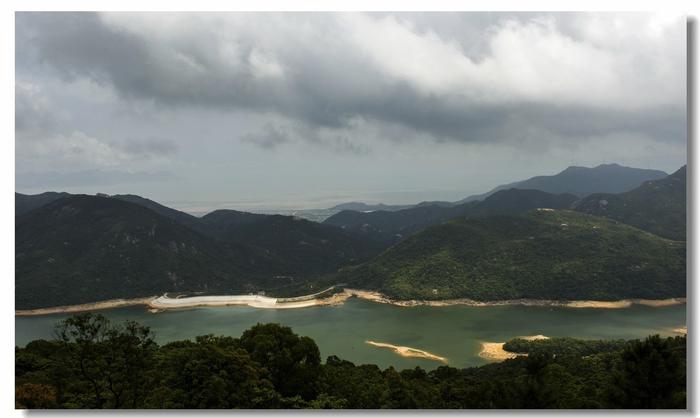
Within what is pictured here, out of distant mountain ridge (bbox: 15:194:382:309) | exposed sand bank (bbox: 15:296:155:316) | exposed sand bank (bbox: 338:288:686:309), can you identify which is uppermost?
distant mountain ridge (bbox: 15:194:382:309)

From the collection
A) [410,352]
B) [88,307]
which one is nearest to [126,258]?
[88,307]

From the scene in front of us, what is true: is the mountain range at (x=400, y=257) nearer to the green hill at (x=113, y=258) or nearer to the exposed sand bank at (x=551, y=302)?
the green hill at (x=113, y=258)

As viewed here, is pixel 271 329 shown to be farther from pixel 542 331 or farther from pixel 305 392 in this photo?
pixel 542 331

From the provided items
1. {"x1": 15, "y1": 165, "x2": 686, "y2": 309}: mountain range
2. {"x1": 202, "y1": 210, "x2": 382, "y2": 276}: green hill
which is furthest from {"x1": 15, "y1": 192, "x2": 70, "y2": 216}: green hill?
{"x1": 202, "y1": 210, "x2": 382, "y2": 276}: green hill

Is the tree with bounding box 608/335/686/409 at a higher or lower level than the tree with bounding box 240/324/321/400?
higher

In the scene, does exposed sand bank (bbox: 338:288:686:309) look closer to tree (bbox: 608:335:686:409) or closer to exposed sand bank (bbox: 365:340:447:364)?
exposed sand bank (bbox: 365:340:447:364)

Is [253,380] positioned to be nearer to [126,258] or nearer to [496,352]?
[496,352]

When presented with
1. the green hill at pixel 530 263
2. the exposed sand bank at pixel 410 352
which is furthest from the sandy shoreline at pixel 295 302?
the exposed sand bank at pixel 410 352

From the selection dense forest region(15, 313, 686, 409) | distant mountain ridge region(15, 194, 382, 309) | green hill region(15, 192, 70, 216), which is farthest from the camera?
green hill region(15, 192, 70, 216)
